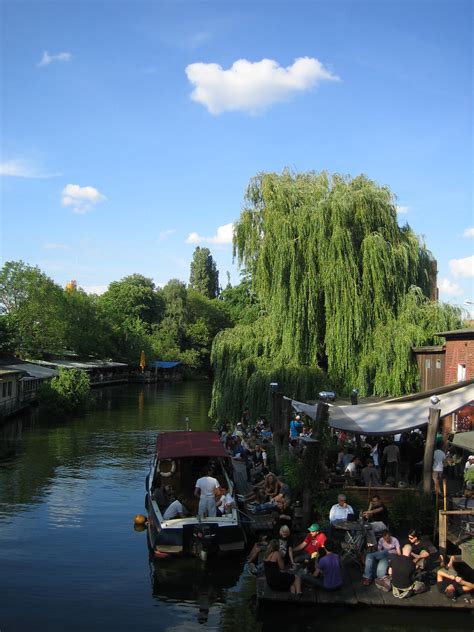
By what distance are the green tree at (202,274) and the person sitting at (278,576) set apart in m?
102

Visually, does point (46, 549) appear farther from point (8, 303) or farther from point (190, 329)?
point (190, 329)

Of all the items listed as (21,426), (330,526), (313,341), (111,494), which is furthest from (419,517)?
(21,426)

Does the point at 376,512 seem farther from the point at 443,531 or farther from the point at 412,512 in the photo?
the point at 443,531

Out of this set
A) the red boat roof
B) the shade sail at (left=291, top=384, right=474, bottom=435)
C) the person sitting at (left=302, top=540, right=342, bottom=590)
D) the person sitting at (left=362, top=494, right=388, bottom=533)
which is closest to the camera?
the person sitting at (left=302, top=540, right=342, bottom=590)

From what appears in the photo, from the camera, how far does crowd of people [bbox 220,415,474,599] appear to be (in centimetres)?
1137

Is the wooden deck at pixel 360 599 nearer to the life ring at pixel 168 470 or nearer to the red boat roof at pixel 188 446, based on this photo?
the red boat roof at pixel 188 446

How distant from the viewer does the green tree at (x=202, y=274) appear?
114m

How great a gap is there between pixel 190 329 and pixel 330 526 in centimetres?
7890

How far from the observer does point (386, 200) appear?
1152 inches

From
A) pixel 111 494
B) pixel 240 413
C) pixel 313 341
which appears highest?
pixel 313 341

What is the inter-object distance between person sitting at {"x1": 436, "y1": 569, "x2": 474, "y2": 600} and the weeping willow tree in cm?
1556

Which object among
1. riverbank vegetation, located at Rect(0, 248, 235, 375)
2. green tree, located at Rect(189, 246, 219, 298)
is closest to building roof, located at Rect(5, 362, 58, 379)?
riverbank vegetation, located at Rect(0, 248, 235, 375)

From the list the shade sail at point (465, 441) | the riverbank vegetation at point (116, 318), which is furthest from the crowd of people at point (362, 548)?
the riverbank vegetation at point (116, 318)

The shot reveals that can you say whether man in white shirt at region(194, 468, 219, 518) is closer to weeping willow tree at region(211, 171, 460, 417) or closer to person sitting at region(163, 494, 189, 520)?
person sitting at region(163, 494, 189, 520)
